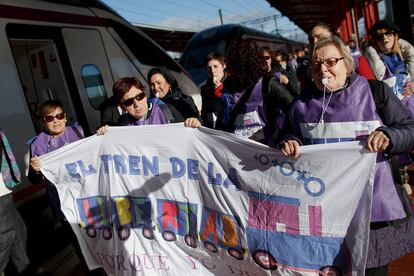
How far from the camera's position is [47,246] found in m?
4.14

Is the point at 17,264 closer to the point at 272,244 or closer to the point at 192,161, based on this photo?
the point at 192,161

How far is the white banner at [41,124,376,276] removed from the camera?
6.77ft

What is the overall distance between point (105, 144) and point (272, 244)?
1433mm

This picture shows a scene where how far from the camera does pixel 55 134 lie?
327 cm

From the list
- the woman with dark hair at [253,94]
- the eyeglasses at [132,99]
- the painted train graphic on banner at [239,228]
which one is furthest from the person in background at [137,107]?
the painted train graphic on banner at [239,228]

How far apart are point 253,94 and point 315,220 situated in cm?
113

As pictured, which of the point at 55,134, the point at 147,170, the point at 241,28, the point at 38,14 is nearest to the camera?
the point at 147,170

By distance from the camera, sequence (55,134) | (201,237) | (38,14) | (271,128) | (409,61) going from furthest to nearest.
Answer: (38,14)
(409,61)
(55,134)
(271,128)
(201,237)


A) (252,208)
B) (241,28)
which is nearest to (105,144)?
(252,208)

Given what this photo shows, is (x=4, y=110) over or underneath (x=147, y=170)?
over

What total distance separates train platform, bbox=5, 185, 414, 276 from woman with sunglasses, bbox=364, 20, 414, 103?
130cm

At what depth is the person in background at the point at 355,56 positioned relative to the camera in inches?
118

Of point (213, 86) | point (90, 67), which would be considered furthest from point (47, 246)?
point (90, 67)

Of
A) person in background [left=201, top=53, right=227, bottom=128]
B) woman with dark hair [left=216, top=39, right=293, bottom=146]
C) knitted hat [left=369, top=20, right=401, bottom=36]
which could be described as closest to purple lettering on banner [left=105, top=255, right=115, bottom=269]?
woman with dark hair [left=216, top=39, right=293, bottom=146]
